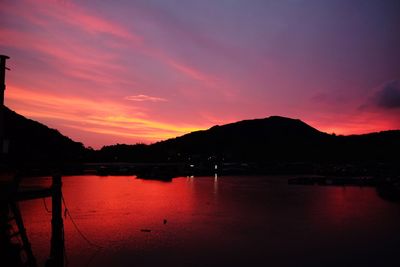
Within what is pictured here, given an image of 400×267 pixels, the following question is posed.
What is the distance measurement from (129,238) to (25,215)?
861 inches

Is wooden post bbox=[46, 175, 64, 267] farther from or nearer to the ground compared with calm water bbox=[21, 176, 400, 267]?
farther from the ground

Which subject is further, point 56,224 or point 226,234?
point 226,234

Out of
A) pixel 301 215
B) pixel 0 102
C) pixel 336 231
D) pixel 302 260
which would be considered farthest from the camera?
pixel 301 215

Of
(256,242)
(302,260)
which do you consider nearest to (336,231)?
(256,242)

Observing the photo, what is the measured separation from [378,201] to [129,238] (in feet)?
189

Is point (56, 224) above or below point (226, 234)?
above

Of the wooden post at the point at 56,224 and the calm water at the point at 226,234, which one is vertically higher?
the wooden post at the point at 56,224

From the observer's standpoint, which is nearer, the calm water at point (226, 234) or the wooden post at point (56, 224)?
the wooden post at point (56, 224)

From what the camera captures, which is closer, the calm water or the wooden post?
the wooden post

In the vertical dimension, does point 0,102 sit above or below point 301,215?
above

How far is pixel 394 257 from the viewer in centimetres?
2934

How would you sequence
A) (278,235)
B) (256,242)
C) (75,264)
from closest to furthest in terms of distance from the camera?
(75,264)
(256,242)
(278,235)

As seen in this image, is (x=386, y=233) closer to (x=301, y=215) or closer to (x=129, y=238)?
(x=301, y=215)

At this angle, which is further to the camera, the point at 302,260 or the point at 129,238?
the point at 129,238
